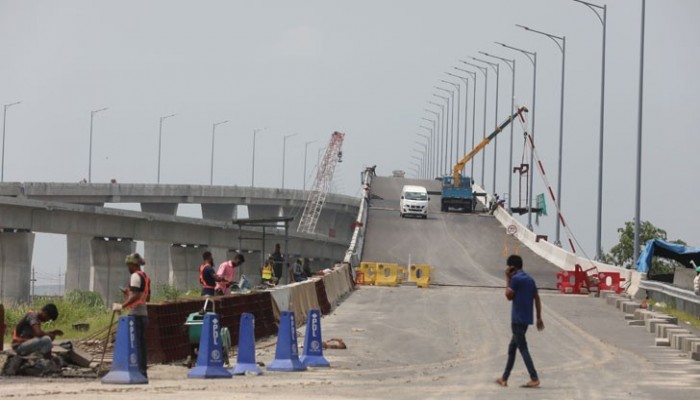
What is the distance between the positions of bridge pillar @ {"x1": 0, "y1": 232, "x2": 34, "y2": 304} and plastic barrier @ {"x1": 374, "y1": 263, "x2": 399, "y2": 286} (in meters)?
28.0

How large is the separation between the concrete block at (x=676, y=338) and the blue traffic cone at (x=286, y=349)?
361 inches

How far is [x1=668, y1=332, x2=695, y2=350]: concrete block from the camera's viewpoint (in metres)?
28.9

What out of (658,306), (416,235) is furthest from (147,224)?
(658,306)

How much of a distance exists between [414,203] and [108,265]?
20770 mm

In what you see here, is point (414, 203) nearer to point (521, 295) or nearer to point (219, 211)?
point (219, 211)

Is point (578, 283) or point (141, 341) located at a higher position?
point (578, 283)

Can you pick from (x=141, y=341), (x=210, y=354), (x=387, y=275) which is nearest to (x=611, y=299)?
(x=387, y=275)

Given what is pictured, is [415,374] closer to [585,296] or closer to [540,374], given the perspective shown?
[540,374]

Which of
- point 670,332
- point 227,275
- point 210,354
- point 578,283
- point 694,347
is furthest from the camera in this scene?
point 578,283

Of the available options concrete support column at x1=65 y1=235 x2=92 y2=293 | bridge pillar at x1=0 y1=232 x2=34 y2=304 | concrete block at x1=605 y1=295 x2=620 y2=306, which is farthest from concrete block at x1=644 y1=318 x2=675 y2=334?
concrete support column at x1=65 y1=235 x2=92 y2=293

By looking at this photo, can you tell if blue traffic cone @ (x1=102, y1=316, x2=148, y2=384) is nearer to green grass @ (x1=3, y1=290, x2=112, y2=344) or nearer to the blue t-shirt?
the blue t-shirt

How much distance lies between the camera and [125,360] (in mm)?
19578

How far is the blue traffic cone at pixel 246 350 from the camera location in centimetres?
2181

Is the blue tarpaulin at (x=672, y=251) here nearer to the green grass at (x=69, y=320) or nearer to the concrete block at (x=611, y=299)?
the concrete block at (x=611, y=299)
